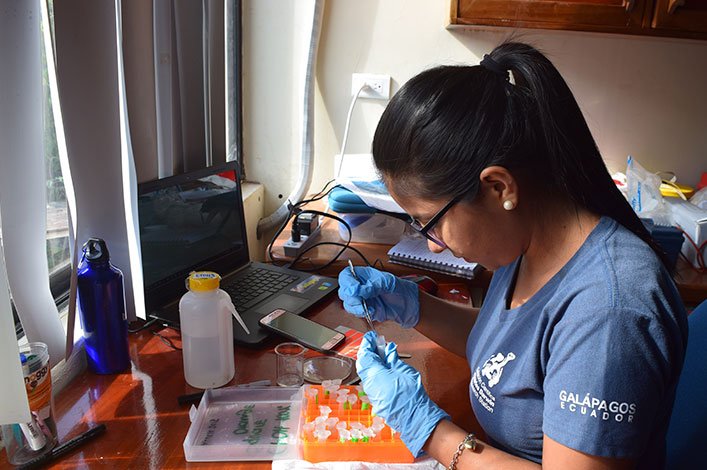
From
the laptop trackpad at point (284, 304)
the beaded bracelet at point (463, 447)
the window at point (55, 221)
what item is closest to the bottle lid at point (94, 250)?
the window at point (55, 221)

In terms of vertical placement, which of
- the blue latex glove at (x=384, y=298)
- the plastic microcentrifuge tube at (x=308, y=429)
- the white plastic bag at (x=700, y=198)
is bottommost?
the plastic microcentrifuge tube at (x=308, y=429)

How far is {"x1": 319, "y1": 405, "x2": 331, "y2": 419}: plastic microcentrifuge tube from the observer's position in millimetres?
840

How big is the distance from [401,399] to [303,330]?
34cm

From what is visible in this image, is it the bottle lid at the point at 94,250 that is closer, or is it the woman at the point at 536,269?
the woman at the point at 536,269

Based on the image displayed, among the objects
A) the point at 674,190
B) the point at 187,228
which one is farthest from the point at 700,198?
the point at 187,228

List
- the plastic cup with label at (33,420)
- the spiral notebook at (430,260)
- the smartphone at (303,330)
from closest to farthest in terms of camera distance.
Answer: the plastic cup with label at (33,420)
the smartphone at (303,330)
the spiral notebook at (430,260)

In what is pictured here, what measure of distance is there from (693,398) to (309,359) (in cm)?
67

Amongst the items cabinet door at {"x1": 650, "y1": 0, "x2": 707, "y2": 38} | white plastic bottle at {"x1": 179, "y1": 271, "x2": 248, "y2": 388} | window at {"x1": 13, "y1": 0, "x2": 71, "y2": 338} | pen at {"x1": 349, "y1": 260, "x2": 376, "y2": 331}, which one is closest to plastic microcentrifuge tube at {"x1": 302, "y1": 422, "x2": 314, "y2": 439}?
Result: white plastic bottle at {"x1": 179, "y1": 271, "x2": 248, "y2": 388}

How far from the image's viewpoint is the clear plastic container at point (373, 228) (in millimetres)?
1682

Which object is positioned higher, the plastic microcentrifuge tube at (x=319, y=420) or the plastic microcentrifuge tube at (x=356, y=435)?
the plastic microcentrifuge tube at (x=319, y=420)

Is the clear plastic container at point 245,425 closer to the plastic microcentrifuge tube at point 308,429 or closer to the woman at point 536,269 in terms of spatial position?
the plastic microcentrifuge tube at point 308,429

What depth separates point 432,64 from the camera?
1.95 meters

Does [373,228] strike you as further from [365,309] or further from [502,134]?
[502,134]

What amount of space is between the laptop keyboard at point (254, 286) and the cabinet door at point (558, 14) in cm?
101
